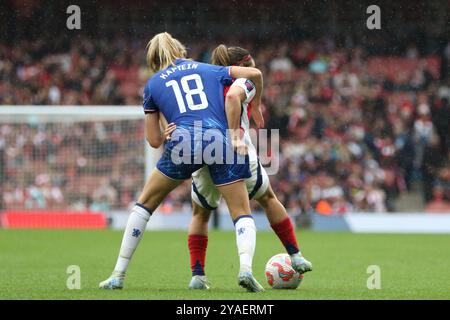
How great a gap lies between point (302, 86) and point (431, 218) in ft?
19.8

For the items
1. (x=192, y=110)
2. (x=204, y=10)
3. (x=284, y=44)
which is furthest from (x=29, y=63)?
(x=192, y=110)

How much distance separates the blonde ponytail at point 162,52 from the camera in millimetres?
7027

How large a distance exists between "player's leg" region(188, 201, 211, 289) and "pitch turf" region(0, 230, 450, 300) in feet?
0.53

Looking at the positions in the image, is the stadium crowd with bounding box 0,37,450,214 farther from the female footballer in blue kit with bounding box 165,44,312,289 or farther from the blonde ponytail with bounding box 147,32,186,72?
the blonde ponytail with bounding box 147,32,186,72

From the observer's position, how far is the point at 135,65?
81.6 ft

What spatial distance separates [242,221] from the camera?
22.5 ft

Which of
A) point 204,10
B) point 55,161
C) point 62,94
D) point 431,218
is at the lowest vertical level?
point 431,218

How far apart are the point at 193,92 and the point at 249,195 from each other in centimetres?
93

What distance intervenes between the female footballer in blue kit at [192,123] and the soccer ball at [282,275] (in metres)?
0.58

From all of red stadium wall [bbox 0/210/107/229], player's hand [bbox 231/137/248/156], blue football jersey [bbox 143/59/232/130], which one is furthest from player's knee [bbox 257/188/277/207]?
red stadium wall [bbox 0/210/107/229]

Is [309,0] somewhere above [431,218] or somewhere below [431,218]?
above
